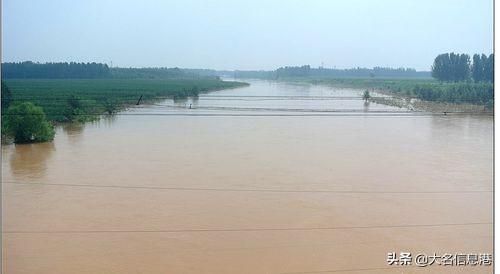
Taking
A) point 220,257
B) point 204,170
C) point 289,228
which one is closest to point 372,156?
point 204,170

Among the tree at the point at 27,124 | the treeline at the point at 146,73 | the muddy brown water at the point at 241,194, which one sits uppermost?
the treeline at the point at 146,73

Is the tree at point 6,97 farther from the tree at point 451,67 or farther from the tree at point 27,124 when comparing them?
the tree at point 451,67

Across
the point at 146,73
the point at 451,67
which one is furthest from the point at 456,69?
the point at 146,73

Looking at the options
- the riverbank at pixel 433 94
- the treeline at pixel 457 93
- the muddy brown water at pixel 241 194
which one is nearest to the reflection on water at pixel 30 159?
the muddy brown water at pixel 241 194

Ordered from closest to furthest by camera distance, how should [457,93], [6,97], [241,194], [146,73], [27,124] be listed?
[241,194] → [6,97] → [27,124] → [457,93] → [146,73]

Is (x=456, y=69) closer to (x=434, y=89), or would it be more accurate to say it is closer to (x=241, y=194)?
(x=434, y=89)

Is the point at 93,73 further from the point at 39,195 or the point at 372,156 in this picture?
the point at 372,156

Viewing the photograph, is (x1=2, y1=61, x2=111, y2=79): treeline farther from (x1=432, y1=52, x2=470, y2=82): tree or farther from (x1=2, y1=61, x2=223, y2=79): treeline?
(x1=432, y1=52, x2=470, y2=82): tree
